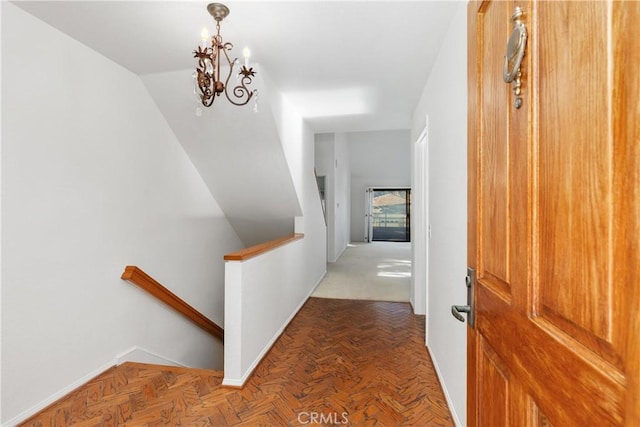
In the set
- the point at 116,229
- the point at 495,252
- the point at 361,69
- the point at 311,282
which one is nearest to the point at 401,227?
the point at 311,282

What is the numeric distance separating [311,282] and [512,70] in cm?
418

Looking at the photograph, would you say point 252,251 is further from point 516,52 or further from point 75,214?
point 516,52

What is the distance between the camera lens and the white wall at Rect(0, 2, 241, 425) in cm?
178

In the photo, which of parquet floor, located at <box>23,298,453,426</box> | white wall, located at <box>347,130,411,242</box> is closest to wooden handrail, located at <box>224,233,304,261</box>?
parquet floor, located at <box>23,298,453,426</box>

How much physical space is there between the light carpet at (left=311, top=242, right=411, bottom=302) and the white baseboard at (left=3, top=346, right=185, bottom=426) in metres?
2.22

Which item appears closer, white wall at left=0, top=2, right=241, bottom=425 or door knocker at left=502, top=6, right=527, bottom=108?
door knocker at left=502, top=6, right=527, bottom=108

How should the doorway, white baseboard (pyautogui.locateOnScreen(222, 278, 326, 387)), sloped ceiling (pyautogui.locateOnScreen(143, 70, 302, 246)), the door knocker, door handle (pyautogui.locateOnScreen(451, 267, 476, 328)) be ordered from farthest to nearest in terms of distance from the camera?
the doorway → sloped ceiling (pyautogui.locateOnScreen(143, 70, 302, 246)) → white baseboard (pyautogui.locateOnScreen(222, 278, 326, 387)) → door handle (pyautogui.locateOnScreen(451, 267, 476, 328)) → the door knocker

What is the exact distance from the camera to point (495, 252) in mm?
785

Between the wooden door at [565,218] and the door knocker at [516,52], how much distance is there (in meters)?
0.01

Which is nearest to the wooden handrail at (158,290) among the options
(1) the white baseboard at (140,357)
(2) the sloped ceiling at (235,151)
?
(1) the white baseboard at (140,357)

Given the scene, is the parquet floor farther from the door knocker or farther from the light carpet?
the door knocker

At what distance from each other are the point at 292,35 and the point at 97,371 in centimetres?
286

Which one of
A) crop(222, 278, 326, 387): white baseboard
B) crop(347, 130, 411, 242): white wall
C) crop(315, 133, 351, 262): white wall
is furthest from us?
crop(347, 130, 411, 242): white wall

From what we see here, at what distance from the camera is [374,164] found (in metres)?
10.0
